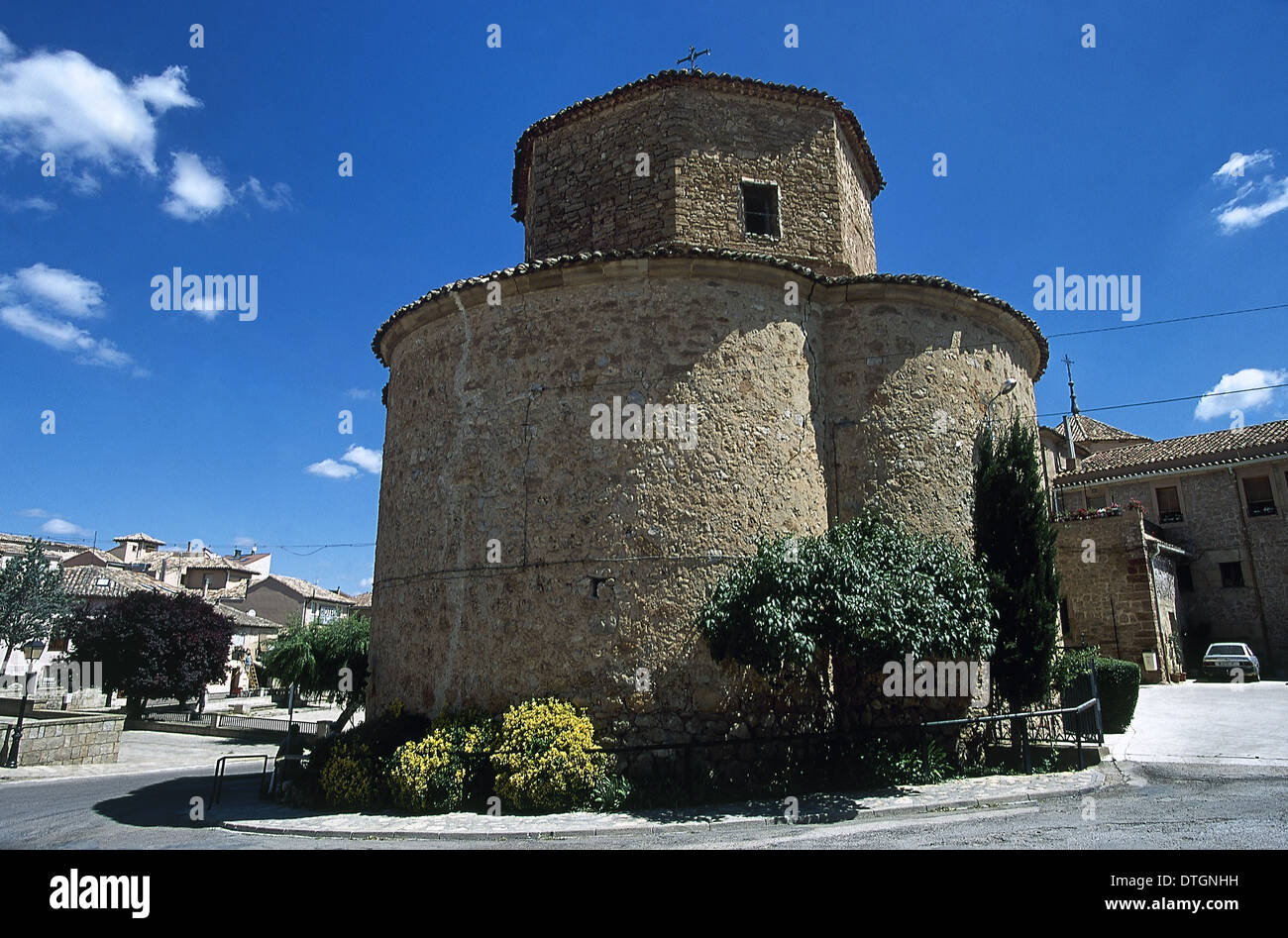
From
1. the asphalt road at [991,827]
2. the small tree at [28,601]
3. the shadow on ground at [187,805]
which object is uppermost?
the small tree at [28,601]

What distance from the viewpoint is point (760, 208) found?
1378 cm

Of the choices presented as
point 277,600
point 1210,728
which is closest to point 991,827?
point 1210,728

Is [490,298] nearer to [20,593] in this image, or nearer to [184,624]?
[184,624]

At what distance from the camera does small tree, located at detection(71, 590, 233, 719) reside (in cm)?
2578

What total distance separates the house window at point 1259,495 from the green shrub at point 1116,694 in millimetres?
19085

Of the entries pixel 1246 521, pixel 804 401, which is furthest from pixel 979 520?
pixel 1246 521

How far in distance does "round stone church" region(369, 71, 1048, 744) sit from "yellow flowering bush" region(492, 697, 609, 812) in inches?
16.6

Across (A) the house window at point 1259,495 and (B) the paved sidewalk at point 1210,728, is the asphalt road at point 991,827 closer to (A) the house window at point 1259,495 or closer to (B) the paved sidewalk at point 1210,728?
(B) the paved sidewalk at point 1210,728

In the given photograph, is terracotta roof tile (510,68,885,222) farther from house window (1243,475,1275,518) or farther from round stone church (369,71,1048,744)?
house window (1243,475,1275,518)

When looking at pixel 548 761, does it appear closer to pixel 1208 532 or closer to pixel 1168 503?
pixel 1208 532

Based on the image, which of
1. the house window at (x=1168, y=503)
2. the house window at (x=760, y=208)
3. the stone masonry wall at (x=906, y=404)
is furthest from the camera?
the house window at (x=1168, y=503)

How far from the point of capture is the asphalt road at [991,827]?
268 inches

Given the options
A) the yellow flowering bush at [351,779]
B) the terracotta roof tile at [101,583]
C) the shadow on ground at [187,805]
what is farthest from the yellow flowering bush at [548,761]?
the terracotta roof tile at [101,583]

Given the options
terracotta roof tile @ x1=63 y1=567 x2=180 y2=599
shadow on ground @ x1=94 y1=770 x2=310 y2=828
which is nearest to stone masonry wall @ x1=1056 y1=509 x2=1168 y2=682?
shadow on ground @ x1=94 y1=770 x2=310 y2=828
